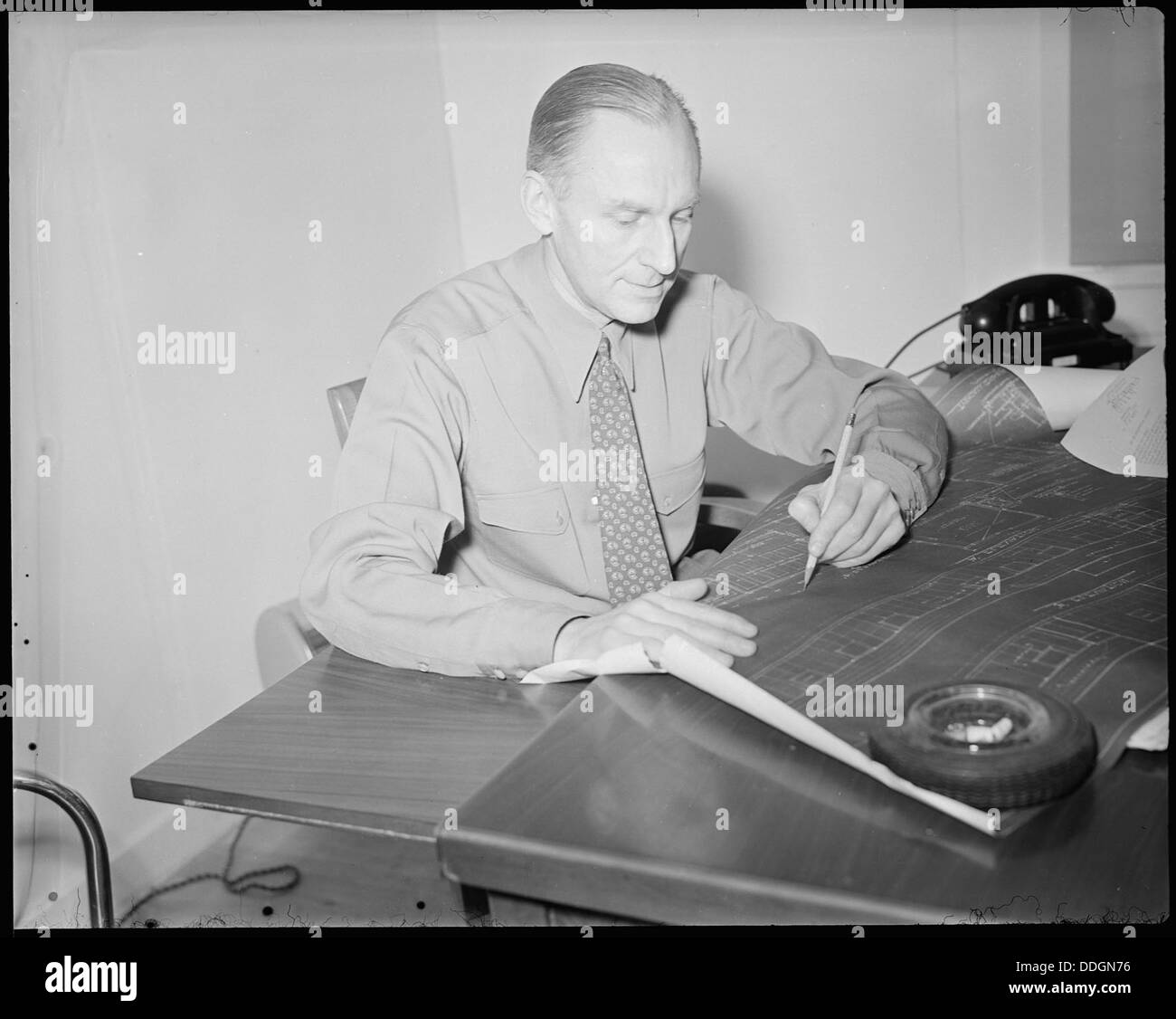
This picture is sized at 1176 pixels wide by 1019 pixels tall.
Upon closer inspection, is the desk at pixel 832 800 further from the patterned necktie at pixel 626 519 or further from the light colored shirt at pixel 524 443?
the patterned necktie at pixel 626 519

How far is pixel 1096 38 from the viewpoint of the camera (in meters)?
2.59

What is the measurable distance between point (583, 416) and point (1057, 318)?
1.26 metres

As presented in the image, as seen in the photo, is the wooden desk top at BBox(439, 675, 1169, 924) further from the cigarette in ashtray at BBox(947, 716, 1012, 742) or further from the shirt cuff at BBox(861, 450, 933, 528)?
the shirt cuff at BBox(861, 450, 933, 528)

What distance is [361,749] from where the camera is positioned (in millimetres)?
1034

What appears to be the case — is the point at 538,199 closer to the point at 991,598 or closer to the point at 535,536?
the point at 535,536

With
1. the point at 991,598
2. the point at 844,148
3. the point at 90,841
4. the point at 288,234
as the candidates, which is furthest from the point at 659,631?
the point at 844,148

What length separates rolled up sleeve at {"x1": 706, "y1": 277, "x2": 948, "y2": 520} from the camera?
1794 millimetres

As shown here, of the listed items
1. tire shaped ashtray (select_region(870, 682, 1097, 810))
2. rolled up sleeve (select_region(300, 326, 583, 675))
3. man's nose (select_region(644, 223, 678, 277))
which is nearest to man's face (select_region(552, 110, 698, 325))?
man's nose (select_region(644, 223, 678, 277))

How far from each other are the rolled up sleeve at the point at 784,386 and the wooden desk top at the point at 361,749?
2.77 ft

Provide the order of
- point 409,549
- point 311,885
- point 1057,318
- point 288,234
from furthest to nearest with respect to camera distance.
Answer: point 1057,318
point 288,234
point 311,885
point 409,549

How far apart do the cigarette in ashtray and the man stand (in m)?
0.36

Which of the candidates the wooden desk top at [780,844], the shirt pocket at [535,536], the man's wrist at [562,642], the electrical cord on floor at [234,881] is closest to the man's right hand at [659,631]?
the man's wrist at [562,642]

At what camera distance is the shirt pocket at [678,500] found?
1765 millimetres
